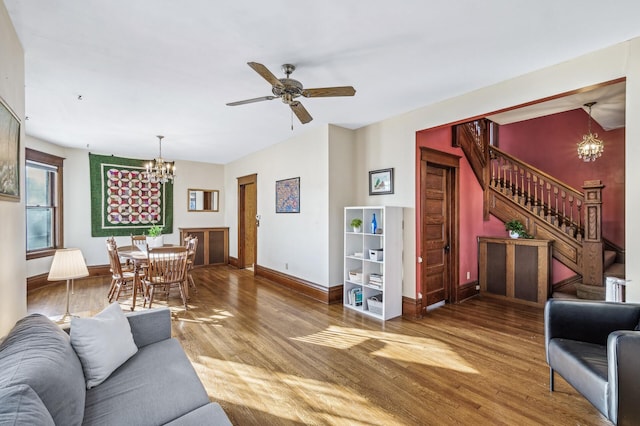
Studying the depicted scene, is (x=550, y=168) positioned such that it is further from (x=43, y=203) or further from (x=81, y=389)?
(x=43, y=203)

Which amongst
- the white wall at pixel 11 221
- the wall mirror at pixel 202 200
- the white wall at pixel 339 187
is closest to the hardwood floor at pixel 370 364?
the white wall at pixel 339 187

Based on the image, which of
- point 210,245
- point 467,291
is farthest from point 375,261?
point 210,245

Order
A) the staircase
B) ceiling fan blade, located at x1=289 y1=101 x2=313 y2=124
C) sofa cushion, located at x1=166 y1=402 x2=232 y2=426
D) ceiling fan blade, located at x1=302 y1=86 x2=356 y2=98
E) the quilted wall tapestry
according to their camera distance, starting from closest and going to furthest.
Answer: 1. sofa cushion, located at x1=166 y1=402 x2=232 y2=426
2. ceiling fan blade, located at x1=302 y1=86 x2=356 y2=98
3. ceiling fan blade, located at x1=289 y1=101 x2=313 y2=124
4. the staircase
5. the quilted wall tapestry

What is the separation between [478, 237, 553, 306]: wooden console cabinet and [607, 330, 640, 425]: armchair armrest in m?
2.94

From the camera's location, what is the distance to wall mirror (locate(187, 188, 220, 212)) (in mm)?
7173

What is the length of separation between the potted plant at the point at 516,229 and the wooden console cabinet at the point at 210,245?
6046 mm

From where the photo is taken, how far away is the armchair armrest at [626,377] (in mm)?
1532

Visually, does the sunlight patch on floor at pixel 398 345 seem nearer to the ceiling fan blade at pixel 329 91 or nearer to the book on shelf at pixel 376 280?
the book on shelf at pixel 376 280

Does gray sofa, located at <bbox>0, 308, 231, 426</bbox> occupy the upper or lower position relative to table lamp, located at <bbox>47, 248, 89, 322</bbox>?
lower

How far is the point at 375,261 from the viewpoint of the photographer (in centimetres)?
383

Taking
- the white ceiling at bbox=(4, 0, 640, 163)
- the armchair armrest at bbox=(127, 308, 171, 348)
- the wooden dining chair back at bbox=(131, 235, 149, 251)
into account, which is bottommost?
the armchair armrest at bbox=(127, 308, 171, 348)

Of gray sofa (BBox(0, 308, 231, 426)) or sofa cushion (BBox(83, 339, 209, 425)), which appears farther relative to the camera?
sofa cushion (BBox(83, 339, 209, 425))

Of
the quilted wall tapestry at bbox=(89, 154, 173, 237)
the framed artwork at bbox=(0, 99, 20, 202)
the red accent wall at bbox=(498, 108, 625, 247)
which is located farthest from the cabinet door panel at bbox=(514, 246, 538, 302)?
the quilted wall tapestry at bbox=(89, 154, 173, 237)

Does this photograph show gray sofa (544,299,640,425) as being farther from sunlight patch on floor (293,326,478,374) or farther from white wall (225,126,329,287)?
white wall (225,126,329,287)
